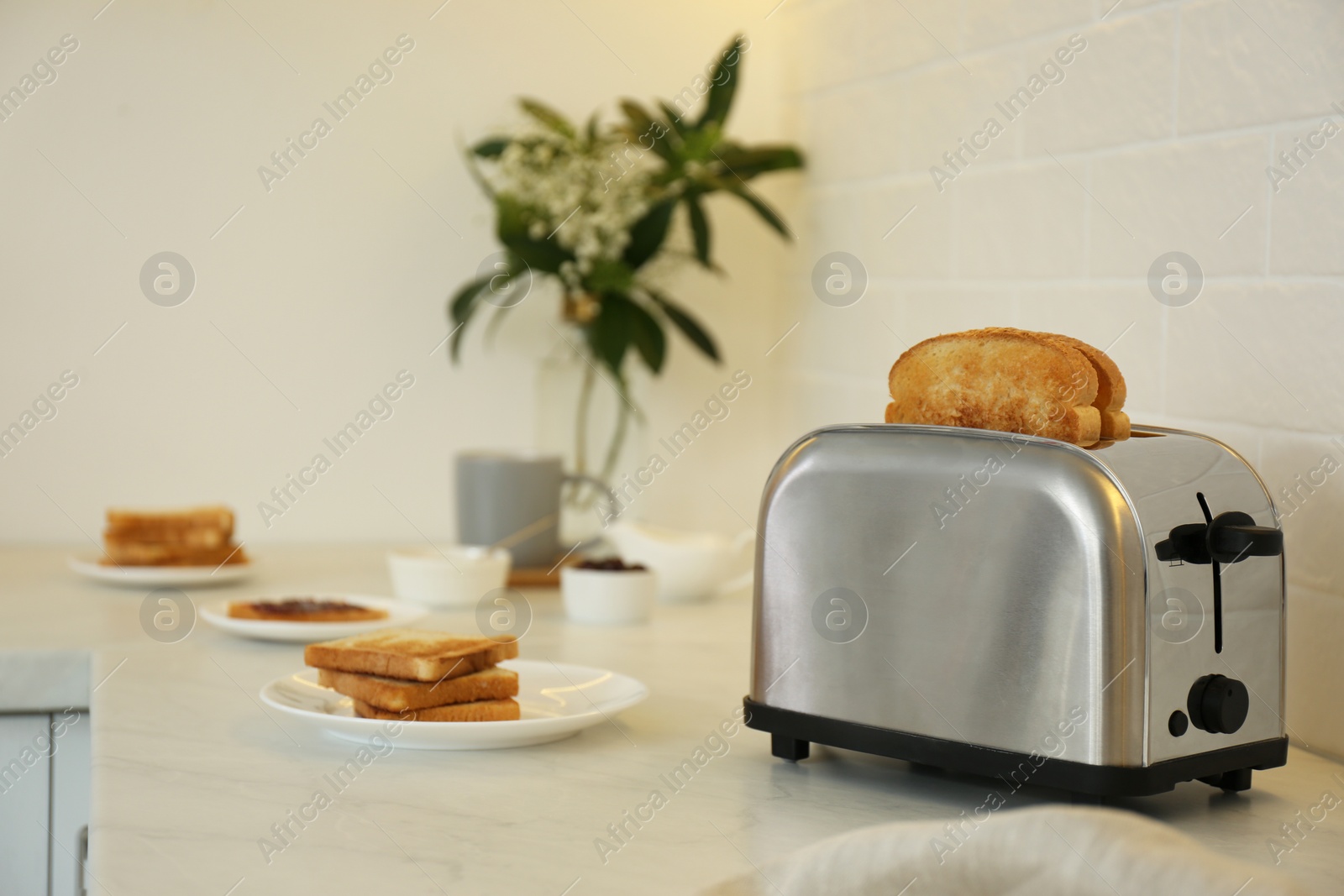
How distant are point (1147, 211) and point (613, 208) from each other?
31.2 inches

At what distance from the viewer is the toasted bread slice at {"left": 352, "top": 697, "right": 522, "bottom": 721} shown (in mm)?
929

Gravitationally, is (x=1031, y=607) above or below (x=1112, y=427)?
below

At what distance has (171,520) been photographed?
162 centimetres

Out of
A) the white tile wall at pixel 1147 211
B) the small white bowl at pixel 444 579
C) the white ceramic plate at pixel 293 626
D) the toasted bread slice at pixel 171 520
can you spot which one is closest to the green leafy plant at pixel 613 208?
the white tile wall at pixel 1147 211

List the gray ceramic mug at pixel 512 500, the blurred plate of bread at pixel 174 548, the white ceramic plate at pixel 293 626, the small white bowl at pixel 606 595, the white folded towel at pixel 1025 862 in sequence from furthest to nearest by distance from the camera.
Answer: the gray ceramic mug at pixel 512 500 < the blurred plate of bread at pixel 174 548 < the small white bowl at pixel 606 595 < the white ceramic plate at pixel 293 626 < the white folded towel at pixel 1025 862

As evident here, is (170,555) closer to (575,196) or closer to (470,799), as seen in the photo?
(575,196)

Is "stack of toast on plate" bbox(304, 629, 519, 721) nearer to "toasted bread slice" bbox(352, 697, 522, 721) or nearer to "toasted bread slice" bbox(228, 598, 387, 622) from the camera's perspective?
"toasted bread slice" bbox(352, 697, 522, 721)

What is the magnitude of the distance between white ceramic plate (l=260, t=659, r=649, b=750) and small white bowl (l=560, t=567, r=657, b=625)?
1.02ft

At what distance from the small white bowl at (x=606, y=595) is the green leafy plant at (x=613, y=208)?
0.35 m

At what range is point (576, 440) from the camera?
1.80 metres

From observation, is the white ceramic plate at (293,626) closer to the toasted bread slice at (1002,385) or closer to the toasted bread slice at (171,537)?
the toasted bread slice at (171,537)

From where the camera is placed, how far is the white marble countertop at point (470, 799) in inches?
27.4

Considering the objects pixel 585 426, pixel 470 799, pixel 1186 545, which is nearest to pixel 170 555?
pixel 585 426

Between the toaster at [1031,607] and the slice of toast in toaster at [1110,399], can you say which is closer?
the toaster at [1031,607]
